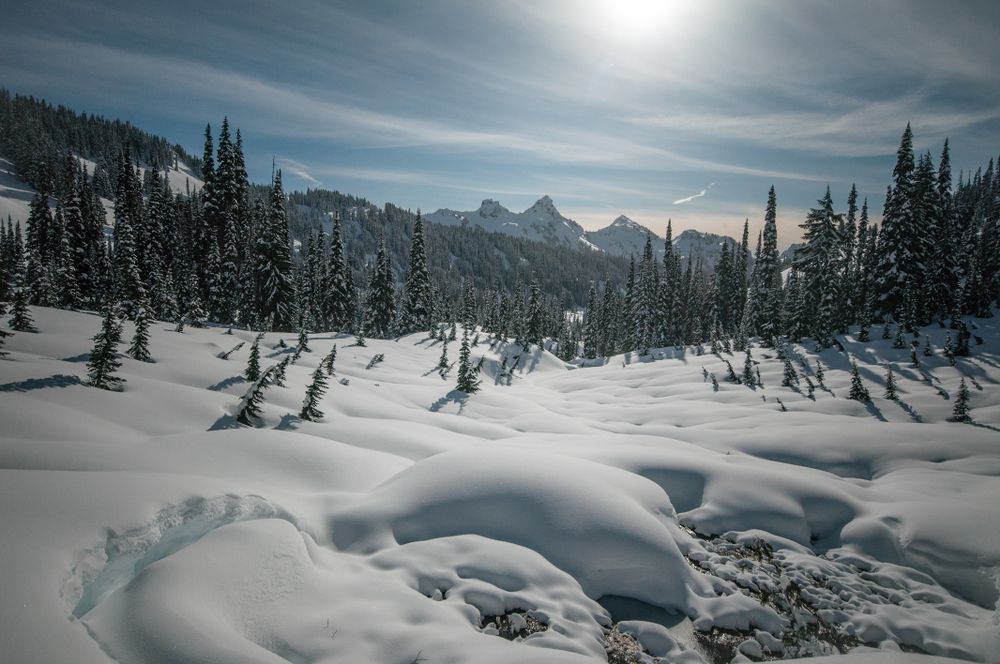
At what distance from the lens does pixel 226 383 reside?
41.7 ft

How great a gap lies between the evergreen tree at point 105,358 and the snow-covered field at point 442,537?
1.30 ft

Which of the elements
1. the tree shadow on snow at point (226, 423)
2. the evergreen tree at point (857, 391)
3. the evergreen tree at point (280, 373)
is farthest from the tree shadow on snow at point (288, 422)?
the evergreen tree at point (857, 391)

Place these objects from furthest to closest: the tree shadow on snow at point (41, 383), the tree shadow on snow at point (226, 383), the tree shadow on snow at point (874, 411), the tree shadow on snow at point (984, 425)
A: the tree shadow on snow at point (874, 411) → the tree shadow on snow at point (984, 425) → the tree shadow on snow at point (226, 383) → the tree shadow on snow at point (41, 383)

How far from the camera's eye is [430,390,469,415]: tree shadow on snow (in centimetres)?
1747

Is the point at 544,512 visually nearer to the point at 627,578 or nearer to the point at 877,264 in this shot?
the point at 627,578

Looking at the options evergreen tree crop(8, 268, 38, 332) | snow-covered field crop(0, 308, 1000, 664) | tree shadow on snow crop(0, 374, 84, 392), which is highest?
evergreen tree crop(8, 268, 38, 332)

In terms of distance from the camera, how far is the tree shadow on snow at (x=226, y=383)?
12.3m

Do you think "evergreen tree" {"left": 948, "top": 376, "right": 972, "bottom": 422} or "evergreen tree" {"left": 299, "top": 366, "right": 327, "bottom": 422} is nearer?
"evergreen tree" {"left": 299, "top": 366, "right": 327, "bottom": 422}

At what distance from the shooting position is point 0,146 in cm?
12456

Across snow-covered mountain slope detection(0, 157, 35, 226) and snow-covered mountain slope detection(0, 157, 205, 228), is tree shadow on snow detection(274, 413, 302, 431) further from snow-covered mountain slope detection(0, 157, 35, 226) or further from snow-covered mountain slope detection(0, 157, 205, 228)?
snow-covered mountain slope detection(0, 157, 35, 226)

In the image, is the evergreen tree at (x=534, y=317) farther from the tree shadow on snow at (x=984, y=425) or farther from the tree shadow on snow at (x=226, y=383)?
the tree shadow on snow at (x=226, y=383)

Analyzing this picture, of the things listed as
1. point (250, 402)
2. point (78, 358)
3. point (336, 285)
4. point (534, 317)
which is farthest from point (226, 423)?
point (534, 317)

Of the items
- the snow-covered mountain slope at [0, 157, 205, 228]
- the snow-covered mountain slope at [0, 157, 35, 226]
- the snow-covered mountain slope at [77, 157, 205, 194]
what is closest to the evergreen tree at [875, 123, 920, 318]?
the snow-covered mountain slope at [0, 157, 205, 228]

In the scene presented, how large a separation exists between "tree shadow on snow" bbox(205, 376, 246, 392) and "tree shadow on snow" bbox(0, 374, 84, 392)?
2986 mm
